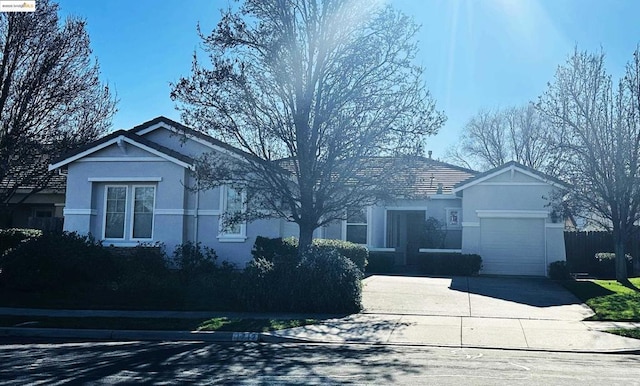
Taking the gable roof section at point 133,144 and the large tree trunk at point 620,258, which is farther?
the large tree trunk at point 620,258

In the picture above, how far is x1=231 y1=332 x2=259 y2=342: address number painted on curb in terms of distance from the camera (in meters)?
11.5

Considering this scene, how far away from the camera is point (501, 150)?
4891 centimetres

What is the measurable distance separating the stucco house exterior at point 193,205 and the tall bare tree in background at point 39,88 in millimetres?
2968

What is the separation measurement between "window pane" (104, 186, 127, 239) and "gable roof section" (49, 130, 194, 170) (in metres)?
1.52

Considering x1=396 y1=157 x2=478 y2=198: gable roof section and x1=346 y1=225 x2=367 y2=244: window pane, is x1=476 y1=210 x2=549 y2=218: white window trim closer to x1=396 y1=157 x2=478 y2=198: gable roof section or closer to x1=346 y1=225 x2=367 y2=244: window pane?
x1=396 y1=157 x2=478 y2=198: gable roof section

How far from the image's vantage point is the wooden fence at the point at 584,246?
2564 centimetres

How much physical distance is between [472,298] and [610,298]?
11.9 feet

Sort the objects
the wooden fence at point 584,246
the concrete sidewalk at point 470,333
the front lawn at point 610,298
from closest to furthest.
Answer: the concrete sidewalk at point 470,333, the front lawn at point 610,298, the wooden fence at point 584,246

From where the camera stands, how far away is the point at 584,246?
84.9ft

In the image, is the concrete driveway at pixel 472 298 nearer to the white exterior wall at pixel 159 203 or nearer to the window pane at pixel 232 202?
the white exterior wall at pixel 159 203

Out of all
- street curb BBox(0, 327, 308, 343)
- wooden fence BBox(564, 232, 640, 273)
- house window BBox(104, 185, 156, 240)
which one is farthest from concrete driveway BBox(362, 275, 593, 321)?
house window BBox(104, 185, 156, 240)

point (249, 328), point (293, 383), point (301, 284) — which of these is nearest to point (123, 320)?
point (249, 328)

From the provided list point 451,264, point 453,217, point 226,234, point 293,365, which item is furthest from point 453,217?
point 293,365

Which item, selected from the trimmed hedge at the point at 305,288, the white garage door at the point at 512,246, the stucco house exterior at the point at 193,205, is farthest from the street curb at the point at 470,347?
the white garage door at the point at 512,246
